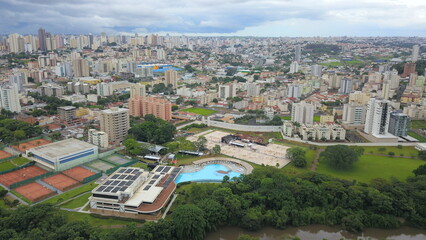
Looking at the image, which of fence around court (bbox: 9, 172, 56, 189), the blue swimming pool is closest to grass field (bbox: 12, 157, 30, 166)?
fence around court (bbox: 9, 172, 56, 189)

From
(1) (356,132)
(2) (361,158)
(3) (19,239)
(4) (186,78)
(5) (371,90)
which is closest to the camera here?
(3) (19,239)

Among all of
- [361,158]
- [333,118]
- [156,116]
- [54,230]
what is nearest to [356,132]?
[333,118]

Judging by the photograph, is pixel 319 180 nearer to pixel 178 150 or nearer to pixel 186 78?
pixel 178 150

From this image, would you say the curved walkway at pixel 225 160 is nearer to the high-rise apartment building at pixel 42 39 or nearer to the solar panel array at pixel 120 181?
the solar panel array at pixel 120 181

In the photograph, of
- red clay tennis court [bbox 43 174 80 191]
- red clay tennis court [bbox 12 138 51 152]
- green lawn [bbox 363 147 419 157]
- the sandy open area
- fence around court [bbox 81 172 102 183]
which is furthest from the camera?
red clay tennis court [bbox 12 138 51 152]

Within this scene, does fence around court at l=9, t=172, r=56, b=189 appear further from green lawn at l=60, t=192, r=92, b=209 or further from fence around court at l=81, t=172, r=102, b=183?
green lawn at l=60, t=192, r=92, b=209

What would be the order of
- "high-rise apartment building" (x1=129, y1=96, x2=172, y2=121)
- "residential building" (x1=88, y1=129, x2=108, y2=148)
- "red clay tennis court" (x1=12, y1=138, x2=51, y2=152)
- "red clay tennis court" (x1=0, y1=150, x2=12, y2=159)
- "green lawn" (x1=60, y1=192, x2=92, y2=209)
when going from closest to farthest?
"green lawn" (x1=60, y1=192, x2=92, y2=209), "red clay tennis court" (x1=0, y1=150, x2=12, y2=159), "residential building" (x1=88, y1=129, x2=108, y2=148), "red clay tennis court" (x1=12, y1=138, x2=51, y2=152), "high-rise apartment building" (x1=129, y1=96, x2=172, y2=121)

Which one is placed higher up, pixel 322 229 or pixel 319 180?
pixel 319 180
